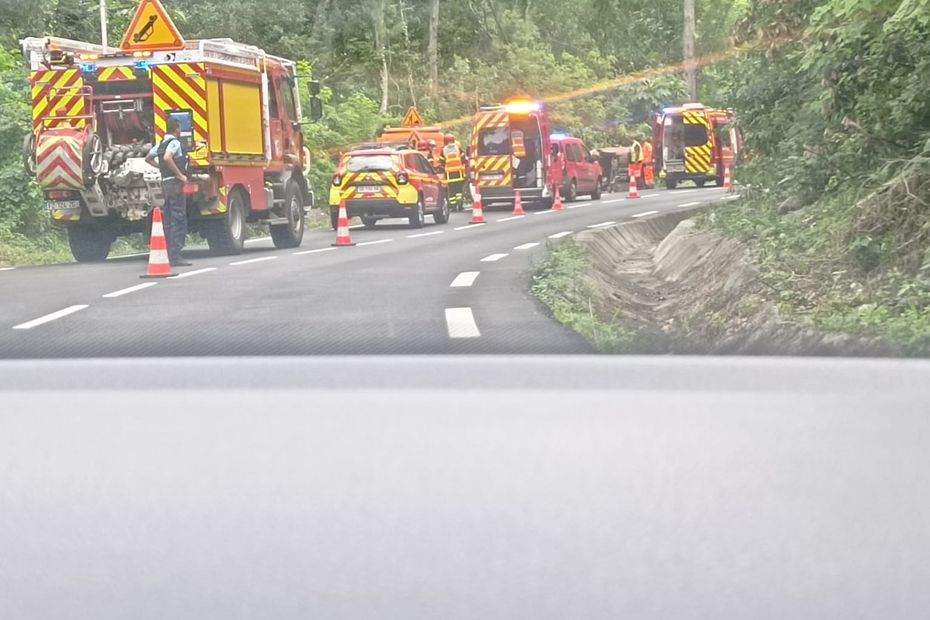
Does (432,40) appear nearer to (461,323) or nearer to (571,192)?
(461,323)

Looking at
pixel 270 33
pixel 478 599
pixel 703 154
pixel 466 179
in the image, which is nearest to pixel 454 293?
pixel 270 33

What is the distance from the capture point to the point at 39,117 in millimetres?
14297

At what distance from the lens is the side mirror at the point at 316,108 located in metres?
12.5

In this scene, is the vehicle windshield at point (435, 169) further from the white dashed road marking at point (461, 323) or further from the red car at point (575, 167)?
the red car at point (575, 167)

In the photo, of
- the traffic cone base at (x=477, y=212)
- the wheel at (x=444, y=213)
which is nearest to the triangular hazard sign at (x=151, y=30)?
the traffic cone base at (x=477, y=212)

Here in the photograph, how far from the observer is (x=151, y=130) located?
13.8 metres

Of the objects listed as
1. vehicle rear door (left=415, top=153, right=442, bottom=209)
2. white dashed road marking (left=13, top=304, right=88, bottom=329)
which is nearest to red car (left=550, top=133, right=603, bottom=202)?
vehicle rear door (left=415, top=153, right=442, bottom=209)

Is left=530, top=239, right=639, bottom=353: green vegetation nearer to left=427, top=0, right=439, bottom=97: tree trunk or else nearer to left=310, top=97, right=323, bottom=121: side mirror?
left=427, top=0, right=439, bottom=97: tree trunk

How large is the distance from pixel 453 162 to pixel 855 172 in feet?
29.5

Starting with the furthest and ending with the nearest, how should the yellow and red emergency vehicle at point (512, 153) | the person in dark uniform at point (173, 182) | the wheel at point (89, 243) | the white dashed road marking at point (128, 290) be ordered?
the wheel at point (89, 243) < the person in dark uniform at point (173, 182) < the yellow and red emergency vehicle at point (512, 153) < the white dashed road marking at point (128, 290)

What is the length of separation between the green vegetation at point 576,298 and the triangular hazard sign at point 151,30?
10.2 feet

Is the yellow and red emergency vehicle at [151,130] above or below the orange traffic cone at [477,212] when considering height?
above

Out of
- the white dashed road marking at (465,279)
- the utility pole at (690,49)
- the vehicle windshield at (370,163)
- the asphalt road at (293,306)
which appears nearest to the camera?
the asphalt road at (293,306)

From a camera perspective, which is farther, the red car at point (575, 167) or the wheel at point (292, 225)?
the red car at point (575, 167)
